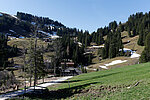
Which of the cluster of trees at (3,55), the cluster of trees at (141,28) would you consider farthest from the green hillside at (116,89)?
the cluster of trees at (141,28)

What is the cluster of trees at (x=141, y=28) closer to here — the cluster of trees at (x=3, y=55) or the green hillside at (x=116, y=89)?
the green hillside at (x=116, y=89)

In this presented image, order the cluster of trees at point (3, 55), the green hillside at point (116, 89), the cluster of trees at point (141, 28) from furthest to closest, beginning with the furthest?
the cluster of trees at point (141, 28)
the cluster of trees at point (3, 55)
the green hillside at point (116, 89)

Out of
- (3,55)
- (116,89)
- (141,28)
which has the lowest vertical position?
(116,89)

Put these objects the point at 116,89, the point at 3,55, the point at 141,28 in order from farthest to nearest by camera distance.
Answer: the point at 141,28 → the point at 3,55 → the point at 116,89

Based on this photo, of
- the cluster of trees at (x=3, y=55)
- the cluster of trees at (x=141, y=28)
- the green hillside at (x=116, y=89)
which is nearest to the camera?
the green hillside at (x=116, y=89)

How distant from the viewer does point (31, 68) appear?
2241cm

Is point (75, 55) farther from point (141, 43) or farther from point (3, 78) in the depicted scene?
point (3, 78)

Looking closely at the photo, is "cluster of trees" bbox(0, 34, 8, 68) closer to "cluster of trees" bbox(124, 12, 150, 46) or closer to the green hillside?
the green hillside

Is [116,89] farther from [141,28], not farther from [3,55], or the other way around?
[141,28]

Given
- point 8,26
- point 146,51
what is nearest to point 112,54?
point 146,51

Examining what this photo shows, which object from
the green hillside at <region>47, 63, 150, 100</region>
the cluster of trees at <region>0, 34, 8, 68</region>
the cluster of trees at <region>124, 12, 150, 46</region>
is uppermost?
the cluster of trees at <region>124, 12, 150, 46</region>

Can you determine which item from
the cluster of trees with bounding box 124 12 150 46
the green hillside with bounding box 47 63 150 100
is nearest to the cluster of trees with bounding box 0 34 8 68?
the green hillside with bounding box 47 63 150 100

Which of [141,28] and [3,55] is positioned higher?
[141,28]

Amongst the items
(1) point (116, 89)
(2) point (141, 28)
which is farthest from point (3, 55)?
(2) point (141, 28)
